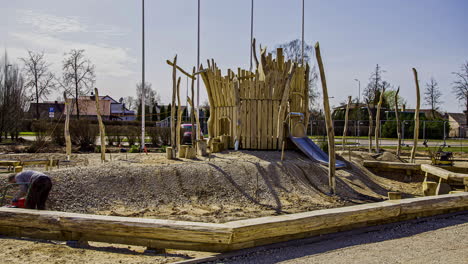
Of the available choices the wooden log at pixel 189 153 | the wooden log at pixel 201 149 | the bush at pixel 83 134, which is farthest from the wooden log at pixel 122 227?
the bush at pixel 83 134

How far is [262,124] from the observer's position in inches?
580

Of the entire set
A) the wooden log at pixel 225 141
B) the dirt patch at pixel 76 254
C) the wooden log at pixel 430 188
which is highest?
the wooden log at pixel 225 141

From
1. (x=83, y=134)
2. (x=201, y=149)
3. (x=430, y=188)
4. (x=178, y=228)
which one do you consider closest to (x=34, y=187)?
(x=178, y=228)

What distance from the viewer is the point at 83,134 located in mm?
21453

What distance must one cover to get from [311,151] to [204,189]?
526 cm

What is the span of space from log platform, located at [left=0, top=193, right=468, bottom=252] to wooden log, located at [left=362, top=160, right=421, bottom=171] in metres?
8.39

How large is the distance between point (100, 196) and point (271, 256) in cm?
495

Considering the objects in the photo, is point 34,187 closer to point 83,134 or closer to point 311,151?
point 311,151

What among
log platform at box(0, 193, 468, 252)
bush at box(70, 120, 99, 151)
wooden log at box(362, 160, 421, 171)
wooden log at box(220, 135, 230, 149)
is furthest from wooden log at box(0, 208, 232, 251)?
bush at box(70, 120, 99, 151)

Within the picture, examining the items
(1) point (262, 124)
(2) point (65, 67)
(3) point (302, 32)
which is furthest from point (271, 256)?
(2) point (65, 67)

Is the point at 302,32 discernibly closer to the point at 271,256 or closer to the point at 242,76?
the point at 242,76

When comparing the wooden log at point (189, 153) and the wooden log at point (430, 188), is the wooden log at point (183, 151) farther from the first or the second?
the wooden log at point (430, 188)

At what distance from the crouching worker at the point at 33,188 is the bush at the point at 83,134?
1379 cm

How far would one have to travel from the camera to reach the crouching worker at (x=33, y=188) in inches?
302
